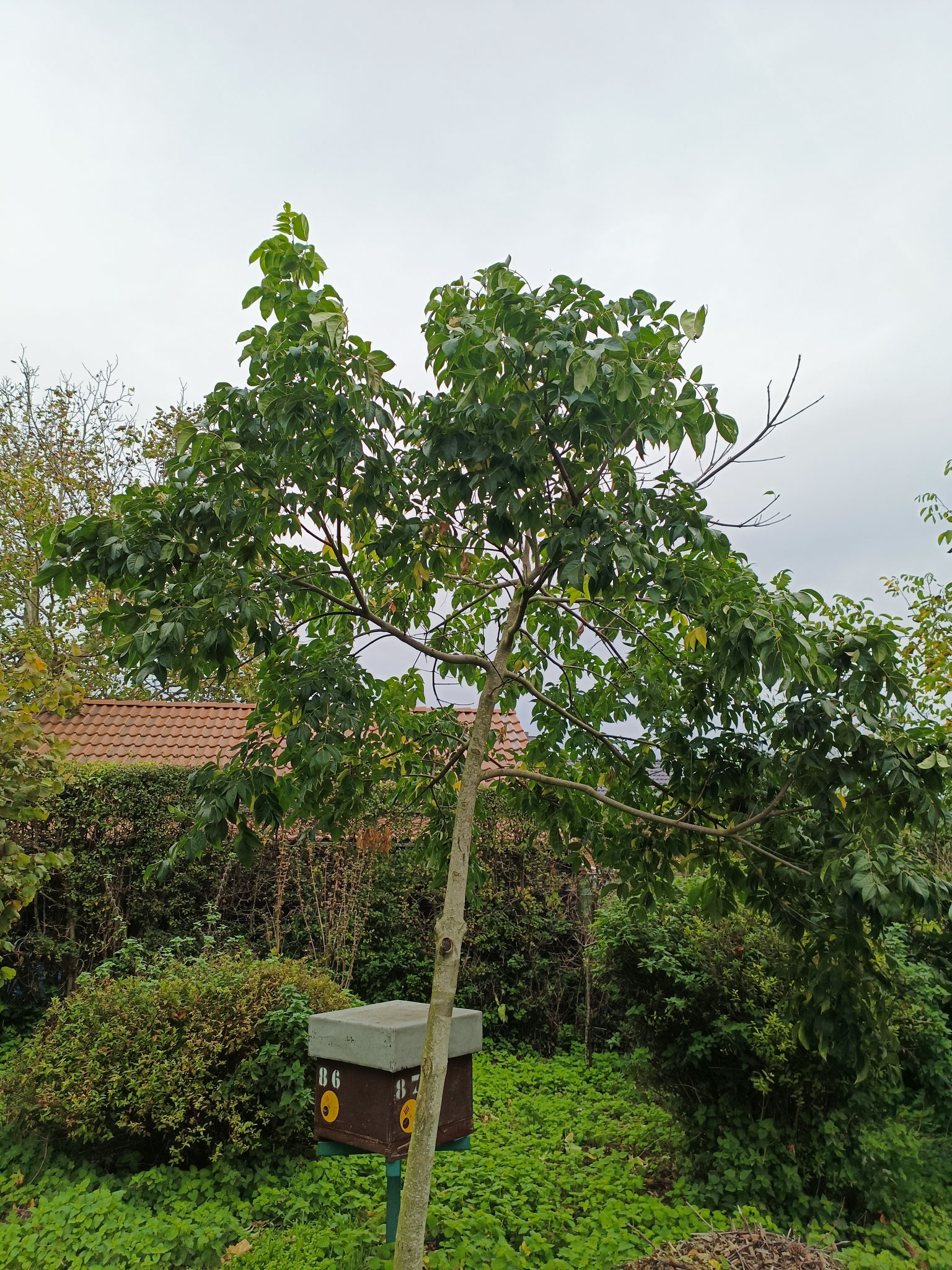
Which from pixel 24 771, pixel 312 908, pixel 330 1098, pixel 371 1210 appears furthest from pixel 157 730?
pixel 330 1098

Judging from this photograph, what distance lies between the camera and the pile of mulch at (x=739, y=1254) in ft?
9.39

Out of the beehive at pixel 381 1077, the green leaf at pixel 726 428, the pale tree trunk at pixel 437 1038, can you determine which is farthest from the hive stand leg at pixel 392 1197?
the green leaf at pixel 726 428

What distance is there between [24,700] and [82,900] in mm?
3300

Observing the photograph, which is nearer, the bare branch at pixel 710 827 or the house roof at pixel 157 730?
the bare branch at pixel 710 827

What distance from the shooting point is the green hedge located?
6.80 meters

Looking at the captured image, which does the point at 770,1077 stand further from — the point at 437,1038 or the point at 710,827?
the point at 437,1038

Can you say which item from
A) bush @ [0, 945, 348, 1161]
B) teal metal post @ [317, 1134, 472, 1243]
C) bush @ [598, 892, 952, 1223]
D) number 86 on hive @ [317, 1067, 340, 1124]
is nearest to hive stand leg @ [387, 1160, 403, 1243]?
teal metal post @ [317, 1134, 472, 1243]

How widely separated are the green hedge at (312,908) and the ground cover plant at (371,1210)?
197cm

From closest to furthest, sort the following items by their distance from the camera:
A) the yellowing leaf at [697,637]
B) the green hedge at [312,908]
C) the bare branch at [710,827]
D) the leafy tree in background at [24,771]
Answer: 1. the yellowing leaf at [697,637]
2. the bare branch at [710,827]
3. the leafy tree in background at [24,771]
4. the green hedge at [312,908]

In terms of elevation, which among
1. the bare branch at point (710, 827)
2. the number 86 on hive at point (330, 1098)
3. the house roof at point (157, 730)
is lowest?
the number 86 on hive at point (330, 1098)

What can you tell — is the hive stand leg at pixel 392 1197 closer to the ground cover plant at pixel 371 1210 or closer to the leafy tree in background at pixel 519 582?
the ground cover plant at pixel 371 1210

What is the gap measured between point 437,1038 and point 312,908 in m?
4.75

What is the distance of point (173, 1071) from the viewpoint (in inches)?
171

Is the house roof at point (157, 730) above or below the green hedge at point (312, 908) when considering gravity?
above
